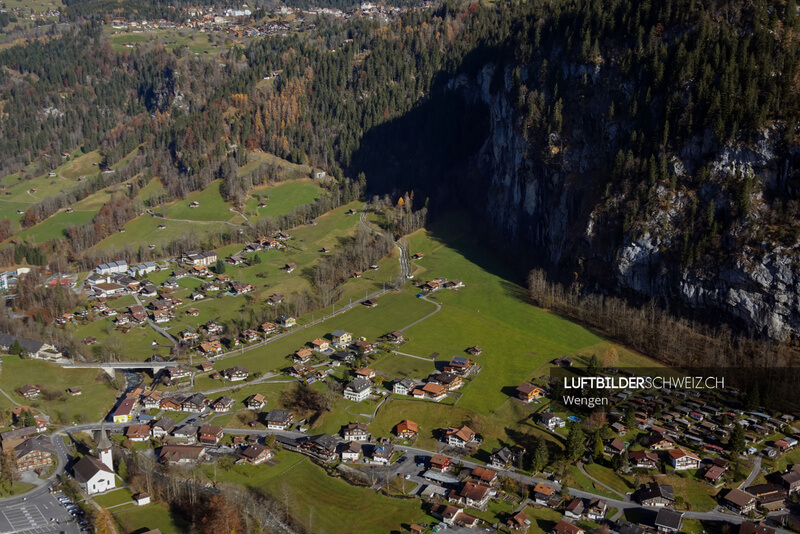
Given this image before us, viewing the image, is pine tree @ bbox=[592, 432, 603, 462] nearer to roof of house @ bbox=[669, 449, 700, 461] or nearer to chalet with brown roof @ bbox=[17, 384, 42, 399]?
roof of house @ bbox=[669, 449, 700, 461]

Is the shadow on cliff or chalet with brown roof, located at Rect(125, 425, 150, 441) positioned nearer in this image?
chalet with brown roof, located at Rect(125, 425, 150, 441)

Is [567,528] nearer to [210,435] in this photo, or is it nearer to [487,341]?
[210,435]

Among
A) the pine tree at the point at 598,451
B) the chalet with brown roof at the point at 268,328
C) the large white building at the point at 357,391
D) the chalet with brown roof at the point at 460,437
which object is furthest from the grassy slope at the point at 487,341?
the chalet with brown roof at the point at 268,328

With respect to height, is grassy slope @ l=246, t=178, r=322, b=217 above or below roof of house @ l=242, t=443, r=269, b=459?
above

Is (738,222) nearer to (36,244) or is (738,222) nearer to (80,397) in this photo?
(80,397)

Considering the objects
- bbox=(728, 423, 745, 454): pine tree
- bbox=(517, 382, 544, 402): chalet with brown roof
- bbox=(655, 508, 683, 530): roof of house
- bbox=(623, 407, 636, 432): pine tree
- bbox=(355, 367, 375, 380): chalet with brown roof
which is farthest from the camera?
bbox=(355, 367, 375, 380): chalet with brown roof

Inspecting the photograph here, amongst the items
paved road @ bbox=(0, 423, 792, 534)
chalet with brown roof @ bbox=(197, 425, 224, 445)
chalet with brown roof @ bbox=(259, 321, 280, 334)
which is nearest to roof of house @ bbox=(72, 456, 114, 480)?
paved road @ bbox=(0, 423, 792, 534)

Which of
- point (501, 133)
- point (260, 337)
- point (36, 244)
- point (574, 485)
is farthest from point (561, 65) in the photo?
point (36, 244)
